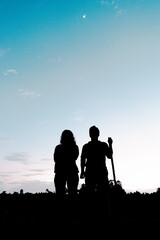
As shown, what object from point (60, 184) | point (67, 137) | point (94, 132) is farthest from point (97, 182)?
point (67, 137)

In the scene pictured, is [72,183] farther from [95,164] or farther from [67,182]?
[95,164]

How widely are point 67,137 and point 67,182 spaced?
1.12m

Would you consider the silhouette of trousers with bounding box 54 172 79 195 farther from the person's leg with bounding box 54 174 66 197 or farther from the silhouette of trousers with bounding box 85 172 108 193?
the silhouette of trousers with bounding box 85 172 108 193

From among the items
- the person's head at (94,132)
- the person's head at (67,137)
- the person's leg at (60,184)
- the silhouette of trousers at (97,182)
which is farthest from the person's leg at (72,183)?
the person's head at (94,132)

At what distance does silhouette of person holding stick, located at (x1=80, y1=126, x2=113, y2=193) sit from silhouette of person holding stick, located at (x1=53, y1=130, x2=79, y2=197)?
321 mm

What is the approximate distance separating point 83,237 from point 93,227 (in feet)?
3.06

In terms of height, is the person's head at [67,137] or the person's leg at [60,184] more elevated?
the person's head at [67,137]

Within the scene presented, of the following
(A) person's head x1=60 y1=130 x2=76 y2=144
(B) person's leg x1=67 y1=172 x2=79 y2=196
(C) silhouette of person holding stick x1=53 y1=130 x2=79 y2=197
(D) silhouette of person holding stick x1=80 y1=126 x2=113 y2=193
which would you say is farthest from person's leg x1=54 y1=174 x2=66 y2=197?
(A) person's head x1=60 y1=130 x2=76 y2=144

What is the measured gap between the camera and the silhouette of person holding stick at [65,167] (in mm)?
6395

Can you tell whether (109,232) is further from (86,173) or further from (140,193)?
(140,193)

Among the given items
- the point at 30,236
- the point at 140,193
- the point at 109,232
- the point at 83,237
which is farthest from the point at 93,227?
the point at 140,193

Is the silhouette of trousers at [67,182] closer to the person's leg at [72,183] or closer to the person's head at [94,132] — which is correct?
the person's leg at [72,183]

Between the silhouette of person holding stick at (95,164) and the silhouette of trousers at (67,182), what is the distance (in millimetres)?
324

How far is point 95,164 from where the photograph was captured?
6484 mm
